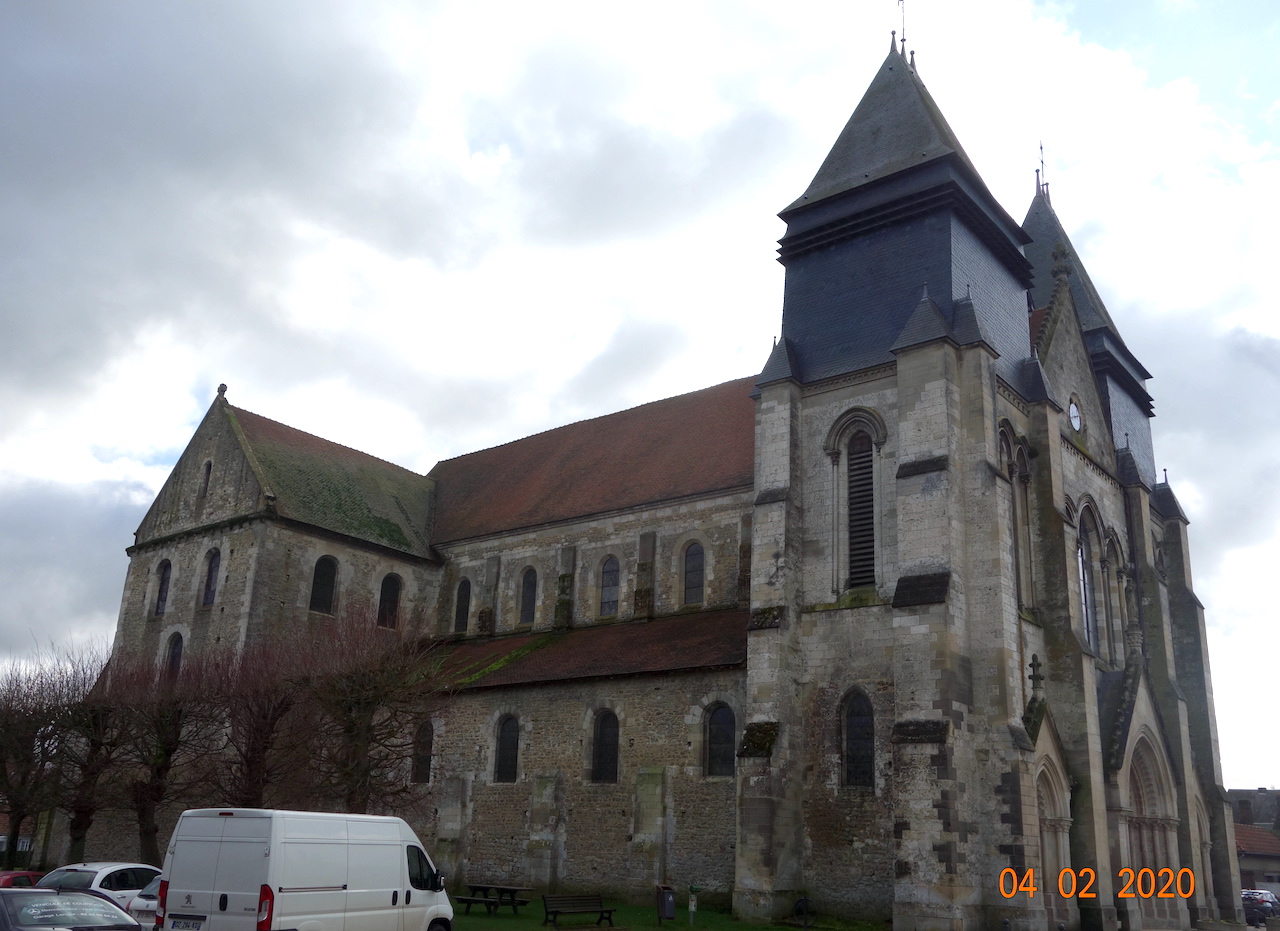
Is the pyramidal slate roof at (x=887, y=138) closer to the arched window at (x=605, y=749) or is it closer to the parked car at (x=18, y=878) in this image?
the arched window at (x=605, y=749)

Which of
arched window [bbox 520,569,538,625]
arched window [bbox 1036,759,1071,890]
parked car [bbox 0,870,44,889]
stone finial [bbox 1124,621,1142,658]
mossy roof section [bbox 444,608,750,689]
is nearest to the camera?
parked car [bbox 0,870,44,889]

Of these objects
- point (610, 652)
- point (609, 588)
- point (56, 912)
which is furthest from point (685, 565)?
point (56, 912)

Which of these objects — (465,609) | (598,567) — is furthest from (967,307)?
(465,609)

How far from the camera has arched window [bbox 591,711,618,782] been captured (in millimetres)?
26675

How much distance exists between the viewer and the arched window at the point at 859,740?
23062mm

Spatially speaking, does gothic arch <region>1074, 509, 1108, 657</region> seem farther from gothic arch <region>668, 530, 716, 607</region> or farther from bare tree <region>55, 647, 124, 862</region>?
bare tree <region>55, 647, 124, 862</region>

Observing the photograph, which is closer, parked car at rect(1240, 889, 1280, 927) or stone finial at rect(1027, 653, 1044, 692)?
stone finial at rect(1027, 653, 1044, 692)

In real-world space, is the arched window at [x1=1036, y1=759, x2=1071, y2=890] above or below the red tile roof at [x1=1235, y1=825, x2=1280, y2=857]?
above

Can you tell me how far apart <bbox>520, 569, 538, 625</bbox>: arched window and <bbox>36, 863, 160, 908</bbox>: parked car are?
14.9m

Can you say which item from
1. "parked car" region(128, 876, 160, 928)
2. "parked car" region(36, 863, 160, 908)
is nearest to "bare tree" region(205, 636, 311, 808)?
"parked car" region(36, 863, 160, 908)

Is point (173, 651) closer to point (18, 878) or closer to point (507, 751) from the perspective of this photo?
point (18, 878)

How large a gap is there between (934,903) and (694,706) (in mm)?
7159

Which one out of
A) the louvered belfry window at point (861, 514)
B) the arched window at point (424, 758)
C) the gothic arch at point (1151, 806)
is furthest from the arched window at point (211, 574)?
the gothic arch at point (1151, 806)
